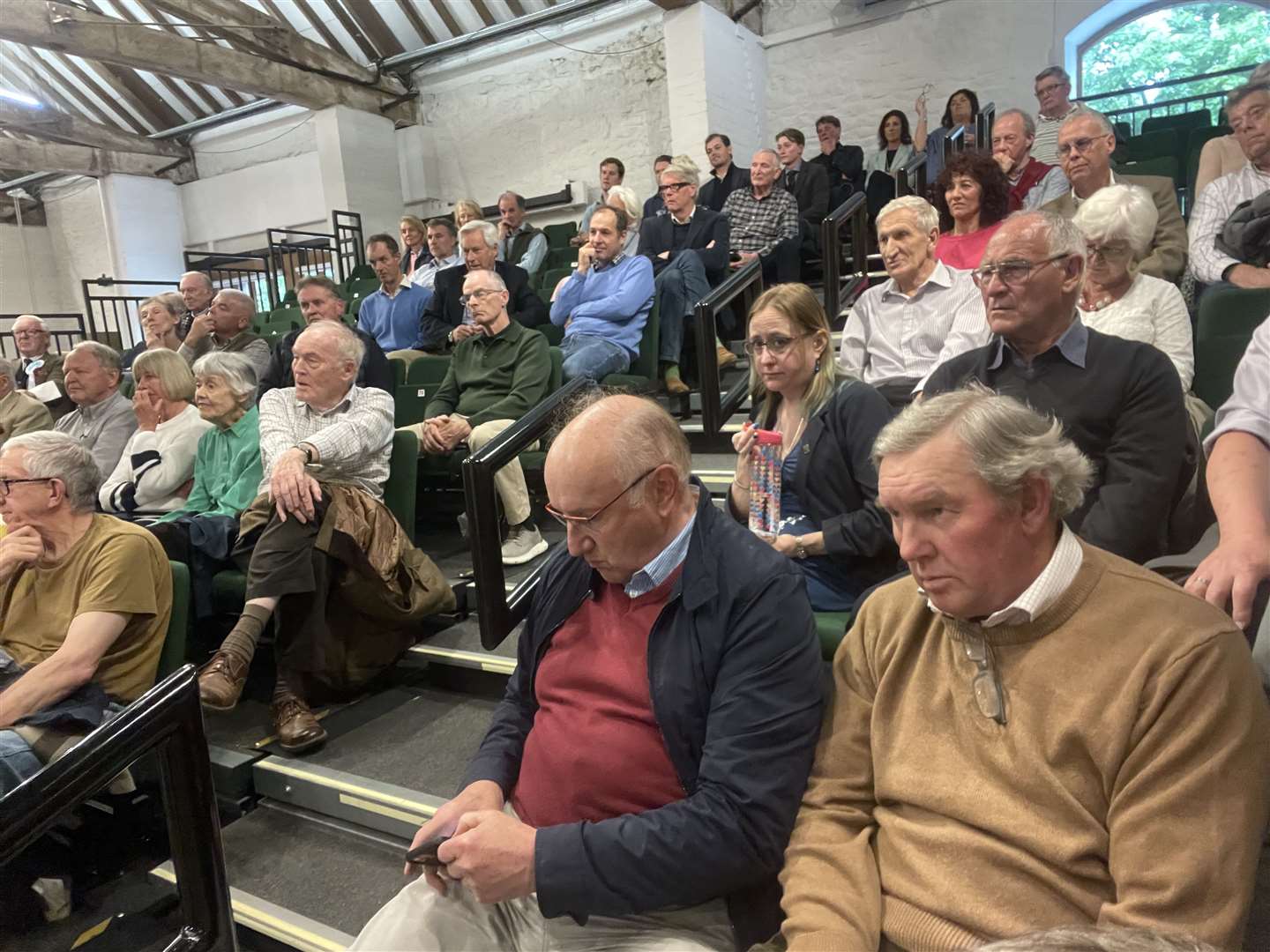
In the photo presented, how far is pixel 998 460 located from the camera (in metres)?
0.99

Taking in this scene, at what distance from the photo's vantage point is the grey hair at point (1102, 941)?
1.64 ft

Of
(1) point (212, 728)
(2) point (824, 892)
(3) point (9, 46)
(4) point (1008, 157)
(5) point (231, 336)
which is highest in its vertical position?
(3) point (9, 46)

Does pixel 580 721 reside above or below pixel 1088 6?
below

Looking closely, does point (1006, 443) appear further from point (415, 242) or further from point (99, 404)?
point (415, 242)

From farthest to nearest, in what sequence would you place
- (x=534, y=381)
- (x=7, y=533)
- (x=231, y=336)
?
1. (x=231, y=336)
2. (x=534, y=381)
3. (x=7, y=533)

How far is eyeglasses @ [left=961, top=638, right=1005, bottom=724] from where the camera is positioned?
3.28 feet

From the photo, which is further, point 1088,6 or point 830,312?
point 1088,6

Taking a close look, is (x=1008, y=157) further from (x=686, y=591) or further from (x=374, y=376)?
(x=686, y=591)

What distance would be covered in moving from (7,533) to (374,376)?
1.55 meters

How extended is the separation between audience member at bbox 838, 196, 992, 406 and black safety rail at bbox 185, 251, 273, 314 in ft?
30.7

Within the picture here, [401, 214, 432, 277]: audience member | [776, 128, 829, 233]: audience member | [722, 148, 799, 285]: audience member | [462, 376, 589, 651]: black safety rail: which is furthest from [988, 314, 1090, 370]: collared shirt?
[401, 214, 432, 277]: audience member

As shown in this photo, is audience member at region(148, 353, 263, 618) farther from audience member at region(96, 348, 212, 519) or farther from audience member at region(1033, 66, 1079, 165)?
audience member at region(1033, 66, 1079, 165)

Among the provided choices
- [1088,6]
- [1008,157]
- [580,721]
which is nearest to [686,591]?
[580,721]

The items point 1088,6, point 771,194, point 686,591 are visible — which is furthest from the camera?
point 1088,6
